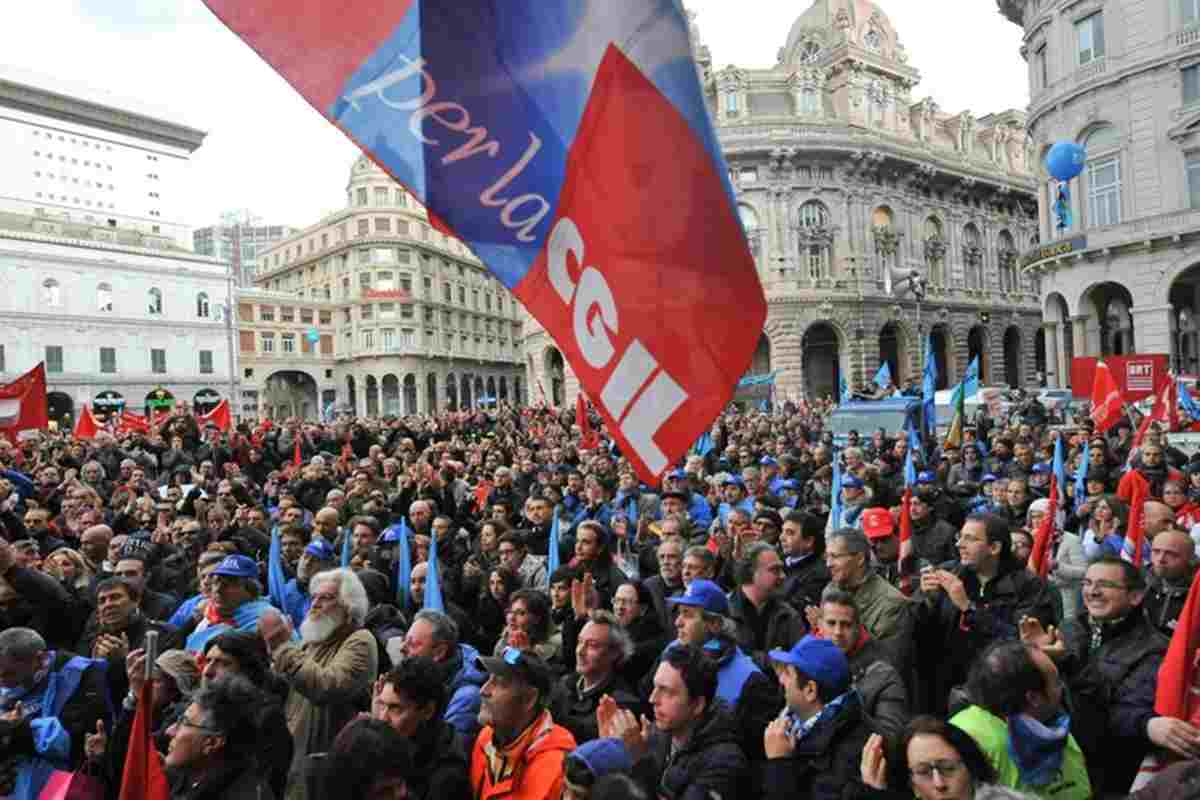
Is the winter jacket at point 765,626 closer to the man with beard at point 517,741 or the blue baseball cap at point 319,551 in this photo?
the man with beard at point 517,741

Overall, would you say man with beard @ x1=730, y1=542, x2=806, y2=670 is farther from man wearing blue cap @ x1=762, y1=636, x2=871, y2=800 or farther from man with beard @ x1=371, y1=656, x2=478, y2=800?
man with beard @ x1=371, y1=656, x2=478, y2=800

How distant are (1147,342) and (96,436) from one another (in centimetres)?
2906

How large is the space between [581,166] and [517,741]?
205cm

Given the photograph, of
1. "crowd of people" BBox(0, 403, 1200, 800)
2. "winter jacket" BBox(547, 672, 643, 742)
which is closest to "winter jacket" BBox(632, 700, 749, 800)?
"crowd of people" BBox(0, 403, 1200, 800)

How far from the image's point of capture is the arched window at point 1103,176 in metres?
28.9

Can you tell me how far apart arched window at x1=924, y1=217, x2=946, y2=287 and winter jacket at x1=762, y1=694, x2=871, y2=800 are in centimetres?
5132

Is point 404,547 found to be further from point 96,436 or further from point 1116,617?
point 96,436

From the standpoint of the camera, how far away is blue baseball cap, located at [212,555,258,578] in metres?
4.64

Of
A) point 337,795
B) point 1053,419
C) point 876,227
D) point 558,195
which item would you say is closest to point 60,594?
point 337,795

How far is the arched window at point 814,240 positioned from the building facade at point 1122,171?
14618 millimetres

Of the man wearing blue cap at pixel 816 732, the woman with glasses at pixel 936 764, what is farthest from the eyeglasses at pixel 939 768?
the man wearing blue cap at pixel 816 732

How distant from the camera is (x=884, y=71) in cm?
5103

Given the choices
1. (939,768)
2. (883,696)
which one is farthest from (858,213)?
(939,768)

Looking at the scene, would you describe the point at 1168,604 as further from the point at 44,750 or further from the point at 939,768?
the point at 44,750
